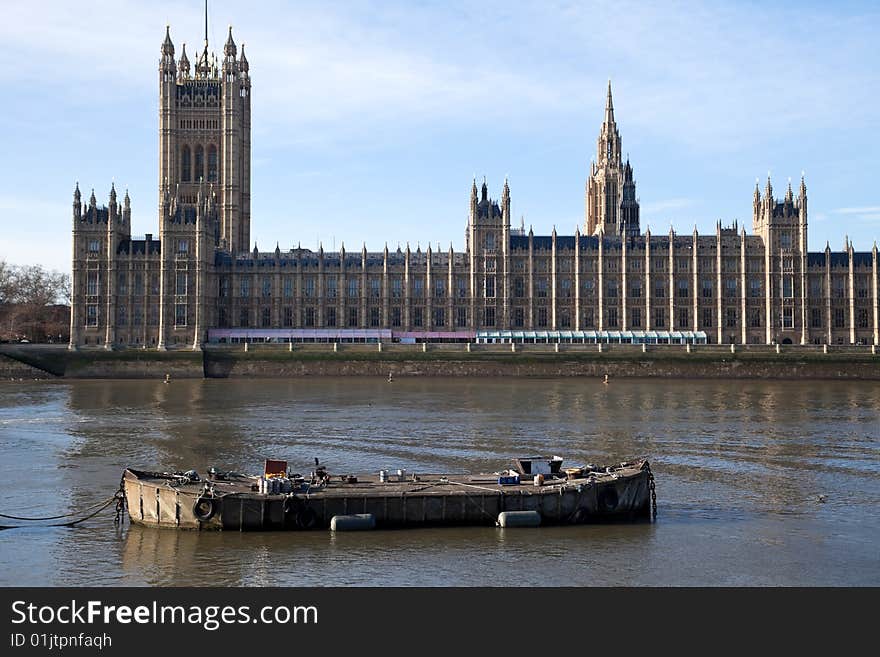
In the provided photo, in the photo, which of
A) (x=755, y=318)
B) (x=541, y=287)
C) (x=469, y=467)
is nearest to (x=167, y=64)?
(x=541, y=287)

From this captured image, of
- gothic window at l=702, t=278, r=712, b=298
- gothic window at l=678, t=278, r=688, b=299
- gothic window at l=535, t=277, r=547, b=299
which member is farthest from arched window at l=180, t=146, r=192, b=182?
Result: gothic window at l=702, t=278, r=712, b=298

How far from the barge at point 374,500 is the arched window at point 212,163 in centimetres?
12181

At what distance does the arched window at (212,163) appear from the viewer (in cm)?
15462

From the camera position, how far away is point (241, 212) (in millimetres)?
156750

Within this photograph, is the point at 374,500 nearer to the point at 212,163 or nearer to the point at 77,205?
the point at 77,205

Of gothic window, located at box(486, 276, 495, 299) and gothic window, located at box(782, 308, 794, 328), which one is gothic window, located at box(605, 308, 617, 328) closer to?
gothic window, located at box(486, 276, 495, 299)

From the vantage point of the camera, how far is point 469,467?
48.2 meters

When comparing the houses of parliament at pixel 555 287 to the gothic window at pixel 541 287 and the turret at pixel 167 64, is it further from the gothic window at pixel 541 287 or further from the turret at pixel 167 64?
the turret at pixel 167 64

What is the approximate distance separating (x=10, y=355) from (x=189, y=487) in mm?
84374

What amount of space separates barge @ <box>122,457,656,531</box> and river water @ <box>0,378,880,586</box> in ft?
2.40

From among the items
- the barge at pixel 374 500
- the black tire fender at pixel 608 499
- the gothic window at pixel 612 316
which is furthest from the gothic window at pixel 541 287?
the black tire fender at pixel 608 499

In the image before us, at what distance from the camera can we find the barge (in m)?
35.6
